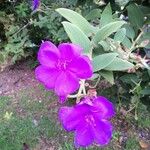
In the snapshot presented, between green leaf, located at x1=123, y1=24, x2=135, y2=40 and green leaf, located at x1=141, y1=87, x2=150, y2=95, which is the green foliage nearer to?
green leaf, located at x1=141, y1=87, x2=150, y2=95

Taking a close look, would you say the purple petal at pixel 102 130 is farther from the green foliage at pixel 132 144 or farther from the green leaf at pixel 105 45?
the green foliage at pixel 132 144

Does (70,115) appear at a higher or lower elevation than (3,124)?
higher

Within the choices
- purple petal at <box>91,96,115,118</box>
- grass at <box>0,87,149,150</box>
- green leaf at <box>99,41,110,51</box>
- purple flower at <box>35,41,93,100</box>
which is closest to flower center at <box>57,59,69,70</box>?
purple flower at <box>35,41,93,100</box>

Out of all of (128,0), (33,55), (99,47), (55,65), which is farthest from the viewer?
(33,55)

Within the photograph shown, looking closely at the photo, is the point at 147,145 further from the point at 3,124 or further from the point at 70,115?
the point at 70,115

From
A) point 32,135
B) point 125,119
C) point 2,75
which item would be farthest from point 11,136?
point 2,75

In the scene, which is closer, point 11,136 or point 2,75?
point 11,136

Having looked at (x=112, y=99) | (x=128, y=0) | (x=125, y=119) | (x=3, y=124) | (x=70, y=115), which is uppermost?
(x=70, y=115)

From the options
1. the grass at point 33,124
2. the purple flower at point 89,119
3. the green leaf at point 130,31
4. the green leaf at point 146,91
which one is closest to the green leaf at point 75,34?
the purple flower at point 89,119
